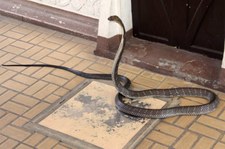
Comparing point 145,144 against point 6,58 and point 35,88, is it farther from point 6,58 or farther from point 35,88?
point 6,58

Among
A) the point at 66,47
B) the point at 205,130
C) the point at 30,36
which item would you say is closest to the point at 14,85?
the point at 66,47

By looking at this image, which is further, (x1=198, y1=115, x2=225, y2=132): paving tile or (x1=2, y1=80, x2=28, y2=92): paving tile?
(x1=2, y1=80, x2=28, y2=92): paving tile

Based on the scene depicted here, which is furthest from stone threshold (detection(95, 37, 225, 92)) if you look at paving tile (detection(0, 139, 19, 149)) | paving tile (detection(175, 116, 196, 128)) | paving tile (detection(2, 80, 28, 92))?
paving tile (detection(0, 139, 19, 149))

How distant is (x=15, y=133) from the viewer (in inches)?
126

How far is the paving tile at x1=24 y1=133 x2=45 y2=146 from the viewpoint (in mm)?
3096

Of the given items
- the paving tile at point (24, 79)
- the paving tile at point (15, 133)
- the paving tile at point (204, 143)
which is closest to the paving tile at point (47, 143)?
the paving tile at point (15, 133)

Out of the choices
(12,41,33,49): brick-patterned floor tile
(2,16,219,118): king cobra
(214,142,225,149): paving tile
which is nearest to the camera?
(214,142,225,149): paving tile

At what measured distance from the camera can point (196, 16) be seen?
3674 mm

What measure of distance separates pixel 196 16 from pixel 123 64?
70 centimetres

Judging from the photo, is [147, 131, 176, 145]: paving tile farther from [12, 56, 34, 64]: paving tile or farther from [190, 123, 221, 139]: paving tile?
[12, 56, 34, 64]: paving tile

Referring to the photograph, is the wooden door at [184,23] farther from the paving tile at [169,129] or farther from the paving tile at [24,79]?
the paving tile at [24,79]

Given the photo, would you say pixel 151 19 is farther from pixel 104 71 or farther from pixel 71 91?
pixel 71 91

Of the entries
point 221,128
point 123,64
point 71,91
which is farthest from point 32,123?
point 221,128

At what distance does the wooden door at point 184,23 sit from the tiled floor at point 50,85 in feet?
1.12
